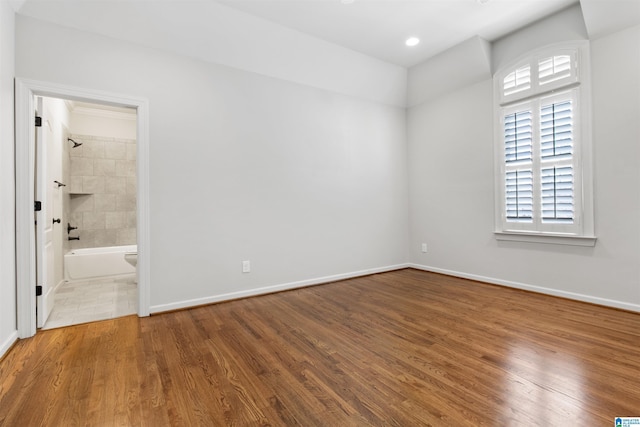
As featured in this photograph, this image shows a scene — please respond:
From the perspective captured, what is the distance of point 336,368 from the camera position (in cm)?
189

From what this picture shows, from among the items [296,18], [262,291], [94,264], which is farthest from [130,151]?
[296,18]

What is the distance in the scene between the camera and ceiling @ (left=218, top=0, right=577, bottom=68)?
300cm

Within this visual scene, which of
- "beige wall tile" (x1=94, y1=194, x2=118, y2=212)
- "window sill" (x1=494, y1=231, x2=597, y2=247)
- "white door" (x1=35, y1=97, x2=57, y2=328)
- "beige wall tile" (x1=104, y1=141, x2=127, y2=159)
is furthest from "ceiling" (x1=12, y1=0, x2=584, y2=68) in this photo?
"beige wall tile" (x1=94, y1=194, x2=118, y2=212)

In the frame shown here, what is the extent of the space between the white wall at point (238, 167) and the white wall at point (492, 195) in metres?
0.69

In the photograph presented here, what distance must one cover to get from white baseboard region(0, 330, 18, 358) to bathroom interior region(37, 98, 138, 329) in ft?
4.80

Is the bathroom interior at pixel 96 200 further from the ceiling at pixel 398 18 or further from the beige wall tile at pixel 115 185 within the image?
the ceiling at pixel 398 18

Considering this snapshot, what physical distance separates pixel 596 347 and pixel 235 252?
10.3ft

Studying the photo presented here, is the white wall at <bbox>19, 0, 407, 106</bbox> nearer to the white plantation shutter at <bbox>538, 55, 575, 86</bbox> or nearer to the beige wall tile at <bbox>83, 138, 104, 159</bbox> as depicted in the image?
the white plantation shutter at <bbox>538, 55, 575, 86</bbox>

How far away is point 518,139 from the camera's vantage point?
3.62 m

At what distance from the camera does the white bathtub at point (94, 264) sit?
4.42 meters

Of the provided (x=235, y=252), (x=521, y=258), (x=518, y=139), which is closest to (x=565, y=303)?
(x=521, y=258)

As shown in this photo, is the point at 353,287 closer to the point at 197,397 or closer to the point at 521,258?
the point at 521,258

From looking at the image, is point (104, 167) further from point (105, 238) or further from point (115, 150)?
point (105, 238)

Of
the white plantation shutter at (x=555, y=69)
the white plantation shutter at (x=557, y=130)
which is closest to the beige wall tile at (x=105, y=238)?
the white plantation shutter at (x=557, y=130)
